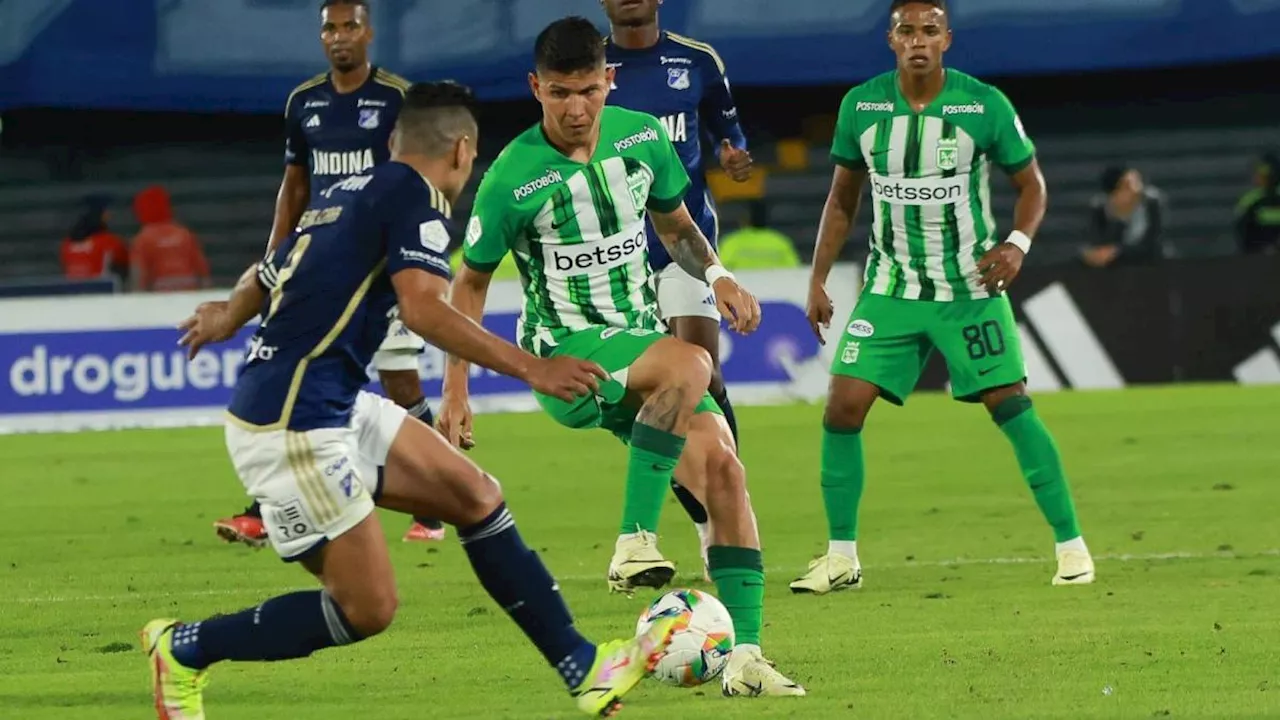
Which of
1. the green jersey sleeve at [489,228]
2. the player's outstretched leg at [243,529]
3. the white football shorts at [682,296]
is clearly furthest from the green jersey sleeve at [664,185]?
the player's outstretched leg at [243,529]

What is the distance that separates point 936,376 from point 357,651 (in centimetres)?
1184

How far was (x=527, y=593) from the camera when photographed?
5.71m

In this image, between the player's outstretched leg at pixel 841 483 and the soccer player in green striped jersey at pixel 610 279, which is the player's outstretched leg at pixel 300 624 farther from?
the player's outstretched leg at pixel 841 483

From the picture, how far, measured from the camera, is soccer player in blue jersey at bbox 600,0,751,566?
869 cm

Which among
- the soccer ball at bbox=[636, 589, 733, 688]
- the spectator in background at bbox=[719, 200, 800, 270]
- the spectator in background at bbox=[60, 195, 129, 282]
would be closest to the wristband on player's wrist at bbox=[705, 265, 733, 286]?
the soccer ball at bbox=[636, 589, 733, 688]

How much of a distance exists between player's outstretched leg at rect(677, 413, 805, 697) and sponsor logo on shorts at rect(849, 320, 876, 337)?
7.58ft

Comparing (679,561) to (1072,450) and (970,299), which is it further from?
(1072,450)

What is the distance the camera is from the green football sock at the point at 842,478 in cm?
859

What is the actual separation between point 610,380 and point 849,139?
2513mm

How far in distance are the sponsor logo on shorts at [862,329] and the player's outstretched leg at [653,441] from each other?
7.02 feet

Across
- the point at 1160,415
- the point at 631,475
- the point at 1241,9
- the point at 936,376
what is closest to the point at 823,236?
the point at 631,475

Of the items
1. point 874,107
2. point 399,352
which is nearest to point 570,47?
point 874,107

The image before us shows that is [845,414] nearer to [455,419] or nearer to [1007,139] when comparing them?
[1007,139]

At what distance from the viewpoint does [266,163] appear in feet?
81.0
